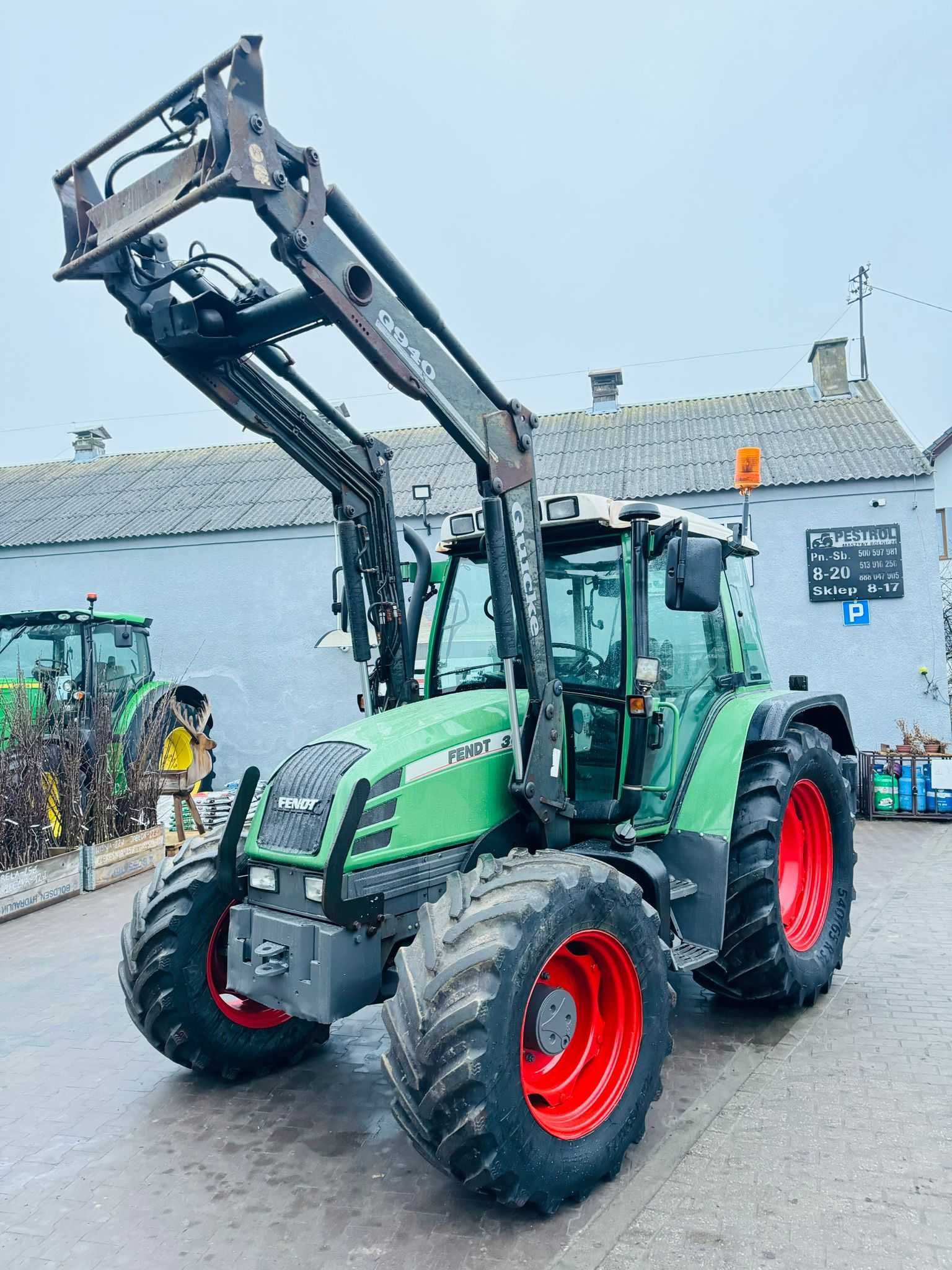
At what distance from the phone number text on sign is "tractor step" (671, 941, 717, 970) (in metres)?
7.13

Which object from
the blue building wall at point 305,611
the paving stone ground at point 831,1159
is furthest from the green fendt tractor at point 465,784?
the blue building wall at point 305,611

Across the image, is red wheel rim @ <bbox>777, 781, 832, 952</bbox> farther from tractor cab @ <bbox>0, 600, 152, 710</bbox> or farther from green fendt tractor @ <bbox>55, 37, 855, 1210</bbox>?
tractor cab @ <bbox>0, 600, 152, 710</bbox>

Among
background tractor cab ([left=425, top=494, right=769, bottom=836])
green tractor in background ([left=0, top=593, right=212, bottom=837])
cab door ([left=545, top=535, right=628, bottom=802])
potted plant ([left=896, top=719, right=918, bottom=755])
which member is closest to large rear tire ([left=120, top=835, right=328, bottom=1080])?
background tractor cab ([left=425, top=494, right=769, bottom=836])

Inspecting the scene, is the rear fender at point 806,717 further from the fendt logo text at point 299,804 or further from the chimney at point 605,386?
the chimney at point 605,386

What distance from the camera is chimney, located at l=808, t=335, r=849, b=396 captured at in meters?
13.0

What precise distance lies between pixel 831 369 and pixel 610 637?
35.7 ft

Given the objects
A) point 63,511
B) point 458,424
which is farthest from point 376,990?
point 63,511

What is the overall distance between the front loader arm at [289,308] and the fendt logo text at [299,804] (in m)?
0.73

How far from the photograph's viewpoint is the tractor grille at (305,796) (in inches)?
125

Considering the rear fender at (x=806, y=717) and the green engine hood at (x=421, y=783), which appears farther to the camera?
the rear fender at (x=806, y=717)

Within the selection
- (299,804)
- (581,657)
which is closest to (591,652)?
(581,657)

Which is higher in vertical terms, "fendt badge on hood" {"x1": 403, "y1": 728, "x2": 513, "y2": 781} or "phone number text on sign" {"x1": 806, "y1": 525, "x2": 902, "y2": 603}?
"phone number text on sign" {"x1": 806, "y1": 525, "x2": 902, "y2": 603}

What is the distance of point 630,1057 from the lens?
10.3 ft

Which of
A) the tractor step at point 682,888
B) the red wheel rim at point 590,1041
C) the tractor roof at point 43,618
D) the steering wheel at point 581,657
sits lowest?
the red wheel rim at point 590,1041
